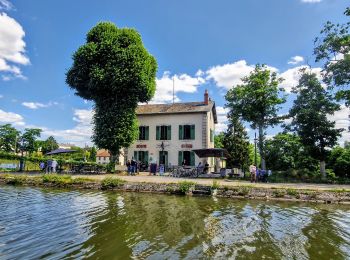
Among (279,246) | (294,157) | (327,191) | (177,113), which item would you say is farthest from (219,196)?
(294,157)

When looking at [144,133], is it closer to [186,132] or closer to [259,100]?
[186,132]

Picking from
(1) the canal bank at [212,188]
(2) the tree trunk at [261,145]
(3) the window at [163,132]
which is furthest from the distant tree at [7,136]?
(2) the tree trunk at [261,145]

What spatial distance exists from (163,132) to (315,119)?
577 inches

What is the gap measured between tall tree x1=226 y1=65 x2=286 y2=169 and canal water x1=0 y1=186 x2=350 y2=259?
1644 cm

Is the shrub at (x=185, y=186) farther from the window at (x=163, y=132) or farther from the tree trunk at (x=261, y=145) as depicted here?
the window at (x=163, y=132)

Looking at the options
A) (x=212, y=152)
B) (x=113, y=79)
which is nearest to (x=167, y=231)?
(x=212, y=152)

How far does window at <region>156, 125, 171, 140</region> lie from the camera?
3078cm

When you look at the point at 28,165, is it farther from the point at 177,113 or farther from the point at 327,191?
the point at 327,191

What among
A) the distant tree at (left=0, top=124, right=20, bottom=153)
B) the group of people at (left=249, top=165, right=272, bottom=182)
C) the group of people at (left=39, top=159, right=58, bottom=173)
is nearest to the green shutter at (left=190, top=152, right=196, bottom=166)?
the group of people at (left=249, top=165, right=272, bottom=182)

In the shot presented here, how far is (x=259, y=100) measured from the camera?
89.2ft

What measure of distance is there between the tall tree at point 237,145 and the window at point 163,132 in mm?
13553

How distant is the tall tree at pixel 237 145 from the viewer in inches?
1640

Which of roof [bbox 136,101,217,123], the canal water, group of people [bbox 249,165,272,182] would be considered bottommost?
the canal water

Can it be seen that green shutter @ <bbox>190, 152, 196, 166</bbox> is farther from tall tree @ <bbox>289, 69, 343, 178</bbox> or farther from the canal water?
the canal water
